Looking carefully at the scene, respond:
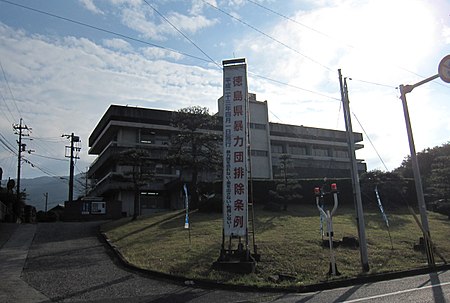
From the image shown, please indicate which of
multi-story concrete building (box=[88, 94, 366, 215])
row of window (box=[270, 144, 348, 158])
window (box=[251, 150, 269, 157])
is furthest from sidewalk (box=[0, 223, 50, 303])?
row of window (box=[270, 144, 348, 158])

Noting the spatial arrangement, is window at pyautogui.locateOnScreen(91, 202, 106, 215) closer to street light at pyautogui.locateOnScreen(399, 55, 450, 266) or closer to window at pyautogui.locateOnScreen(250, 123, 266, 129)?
window at pyautogui.locateOnScreen(250, 123, 266, 129)

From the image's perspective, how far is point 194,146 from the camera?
25891 millimetres

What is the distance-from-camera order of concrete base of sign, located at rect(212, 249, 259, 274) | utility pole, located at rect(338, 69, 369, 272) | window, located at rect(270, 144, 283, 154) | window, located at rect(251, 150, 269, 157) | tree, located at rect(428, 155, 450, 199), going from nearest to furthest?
concrete base of sign, located at rect(212, 249, 259, 274) → utility pole, located at rect(338, 69, 369, 272) → tree, located at rect(428, 155, 450, 199) → window, located at rect(251, 150, 269, 157) → window, located at rect(270, 144, 283, 154)

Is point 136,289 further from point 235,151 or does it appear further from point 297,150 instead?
point 297,150

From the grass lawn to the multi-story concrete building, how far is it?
1291cm

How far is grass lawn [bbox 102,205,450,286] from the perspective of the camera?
418 inches

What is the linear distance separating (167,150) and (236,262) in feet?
85.8

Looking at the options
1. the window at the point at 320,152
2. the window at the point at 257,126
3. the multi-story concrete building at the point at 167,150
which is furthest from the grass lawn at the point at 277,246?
the window at the point at 320,152

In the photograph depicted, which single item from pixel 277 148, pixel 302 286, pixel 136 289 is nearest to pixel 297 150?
pixel 277 148

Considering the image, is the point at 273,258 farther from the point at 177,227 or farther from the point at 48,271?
the point at 177,227

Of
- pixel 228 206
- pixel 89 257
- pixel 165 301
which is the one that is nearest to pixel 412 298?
pixel 165 301

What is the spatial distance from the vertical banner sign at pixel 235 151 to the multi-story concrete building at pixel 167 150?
19916 millimetres

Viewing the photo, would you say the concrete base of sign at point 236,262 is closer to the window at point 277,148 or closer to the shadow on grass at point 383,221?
the shadow on grass at point 383,221

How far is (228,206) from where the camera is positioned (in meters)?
11.5
